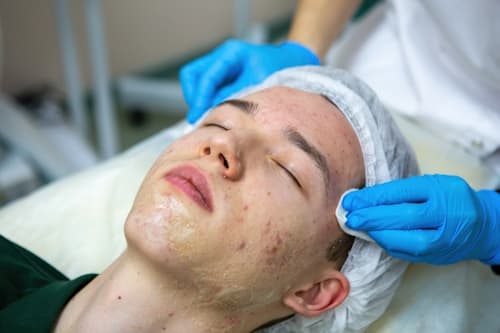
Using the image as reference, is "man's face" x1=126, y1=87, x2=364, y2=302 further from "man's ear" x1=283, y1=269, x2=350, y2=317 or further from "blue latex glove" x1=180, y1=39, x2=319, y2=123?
"blue latex glove" x1=180, y1=39, x2=319, y2=123

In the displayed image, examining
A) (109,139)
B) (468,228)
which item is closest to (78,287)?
(468,228)

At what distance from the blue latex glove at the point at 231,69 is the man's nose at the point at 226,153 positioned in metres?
0.43

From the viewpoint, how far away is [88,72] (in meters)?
2.75

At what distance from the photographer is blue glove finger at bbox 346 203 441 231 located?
951 millimetres

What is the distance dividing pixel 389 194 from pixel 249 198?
26cm

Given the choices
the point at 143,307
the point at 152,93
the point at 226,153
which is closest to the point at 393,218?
the point at 226,153

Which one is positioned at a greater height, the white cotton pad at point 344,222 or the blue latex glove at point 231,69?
the blue latex glove at point 231,69

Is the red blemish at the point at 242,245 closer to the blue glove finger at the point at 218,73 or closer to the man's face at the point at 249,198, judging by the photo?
the man's face at the point at 249,198

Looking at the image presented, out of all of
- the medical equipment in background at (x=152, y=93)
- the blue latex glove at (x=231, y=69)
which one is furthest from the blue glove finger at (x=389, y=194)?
the medical equipment in background at (x=152, y=93)

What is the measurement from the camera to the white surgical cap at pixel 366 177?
1040 mm

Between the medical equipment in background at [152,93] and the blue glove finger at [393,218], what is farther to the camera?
the medical equipment in background at [152,93]

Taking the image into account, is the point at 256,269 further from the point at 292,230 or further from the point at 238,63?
the point at 238,63

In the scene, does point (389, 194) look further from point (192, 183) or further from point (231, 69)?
point (231, 69)

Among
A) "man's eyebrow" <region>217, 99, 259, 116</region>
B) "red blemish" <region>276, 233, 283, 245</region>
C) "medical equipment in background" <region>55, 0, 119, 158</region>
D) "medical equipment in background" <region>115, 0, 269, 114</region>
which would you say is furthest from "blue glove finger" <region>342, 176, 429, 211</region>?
A: "medical equipment in background" <region>115, 0, 269, 114</region>
